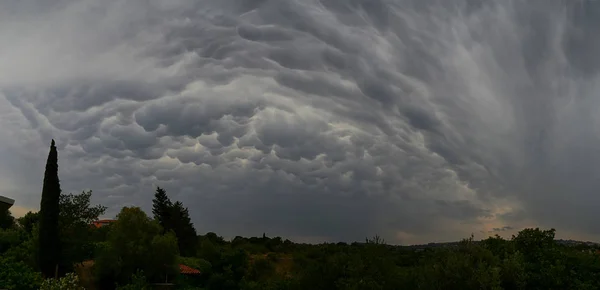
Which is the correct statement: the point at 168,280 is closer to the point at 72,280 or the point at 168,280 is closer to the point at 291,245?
the point at 72,280

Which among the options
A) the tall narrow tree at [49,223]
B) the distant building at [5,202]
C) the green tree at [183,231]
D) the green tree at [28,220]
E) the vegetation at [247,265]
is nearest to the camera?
the vegetation at [247,265]

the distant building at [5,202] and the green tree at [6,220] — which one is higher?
the distant building at [5,202]

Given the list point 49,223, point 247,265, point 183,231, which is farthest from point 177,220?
point 49,223

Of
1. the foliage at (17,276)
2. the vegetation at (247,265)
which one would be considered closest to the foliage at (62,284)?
the vegetation at (247,265)

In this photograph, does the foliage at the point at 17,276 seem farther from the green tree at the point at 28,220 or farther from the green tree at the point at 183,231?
the green tree at the point at 183,231

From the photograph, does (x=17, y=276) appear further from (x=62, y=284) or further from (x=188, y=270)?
(x=188, y=270)

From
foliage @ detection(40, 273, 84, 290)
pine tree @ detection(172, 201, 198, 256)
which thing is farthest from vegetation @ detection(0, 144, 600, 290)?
pine tree @ detection(172, 201, 198, 256)

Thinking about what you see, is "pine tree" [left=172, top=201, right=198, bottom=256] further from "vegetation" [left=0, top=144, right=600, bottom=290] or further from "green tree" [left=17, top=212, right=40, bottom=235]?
"green tree" [left=17, top=212, right=40, bottom=235]
